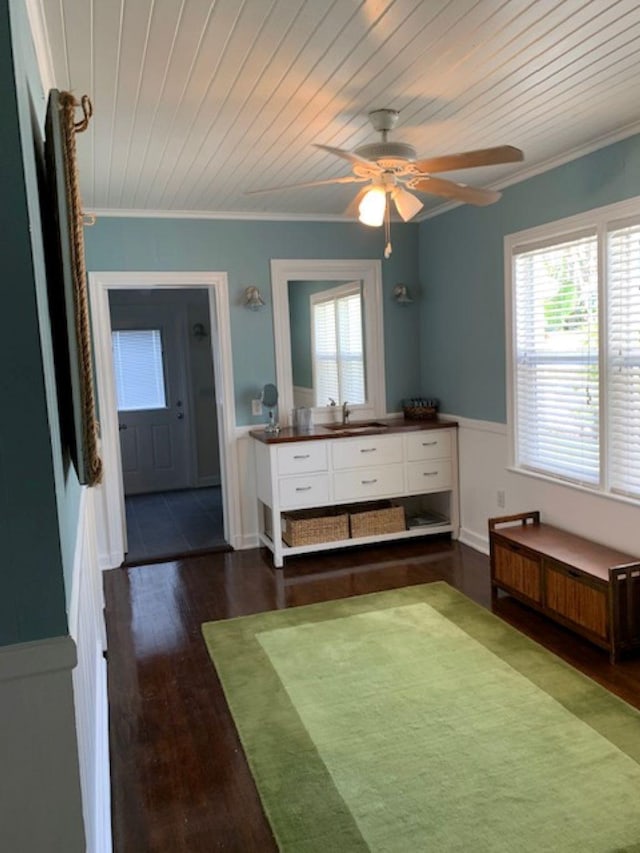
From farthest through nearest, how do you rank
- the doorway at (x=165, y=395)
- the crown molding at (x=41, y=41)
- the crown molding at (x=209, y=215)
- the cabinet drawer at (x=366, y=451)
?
the doorway at (x=165, y=395), the cabinet drawer at (x=366, y=451), the crown molding at (x=209, y=215), the crown molding at (x=41, y=41)

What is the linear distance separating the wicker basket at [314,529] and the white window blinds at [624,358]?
192cm

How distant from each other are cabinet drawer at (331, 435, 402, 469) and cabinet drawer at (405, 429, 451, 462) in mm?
100

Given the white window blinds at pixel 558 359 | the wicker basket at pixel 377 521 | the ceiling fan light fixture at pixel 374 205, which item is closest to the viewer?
the ceiling fan light fixture at pixel 374 205

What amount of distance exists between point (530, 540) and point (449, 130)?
2.20 meters

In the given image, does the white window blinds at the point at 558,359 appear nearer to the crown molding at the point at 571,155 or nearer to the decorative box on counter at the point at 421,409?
the crown molding at the point at 571,155

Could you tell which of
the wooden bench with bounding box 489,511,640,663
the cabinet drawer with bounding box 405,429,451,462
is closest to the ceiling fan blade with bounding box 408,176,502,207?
the wooden bench with bounding box 489,511,640,663

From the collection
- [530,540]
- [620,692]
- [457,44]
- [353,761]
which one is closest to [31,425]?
[353,761]

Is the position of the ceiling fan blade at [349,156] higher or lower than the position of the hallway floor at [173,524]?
higher

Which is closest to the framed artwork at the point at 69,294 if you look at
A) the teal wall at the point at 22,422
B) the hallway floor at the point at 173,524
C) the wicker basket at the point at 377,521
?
the teal wall at the point at 22,422

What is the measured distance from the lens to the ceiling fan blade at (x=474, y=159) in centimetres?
249

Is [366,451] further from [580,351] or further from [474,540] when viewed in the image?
[580,351]

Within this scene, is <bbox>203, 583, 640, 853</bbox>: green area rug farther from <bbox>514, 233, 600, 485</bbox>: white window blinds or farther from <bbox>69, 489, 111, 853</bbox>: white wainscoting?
<bbox>514, 233, 600, 485</bbox>: white window blinds

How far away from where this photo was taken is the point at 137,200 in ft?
14.3

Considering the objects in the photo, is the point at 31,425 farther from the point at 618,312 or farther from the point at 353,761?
the point at 618,312
